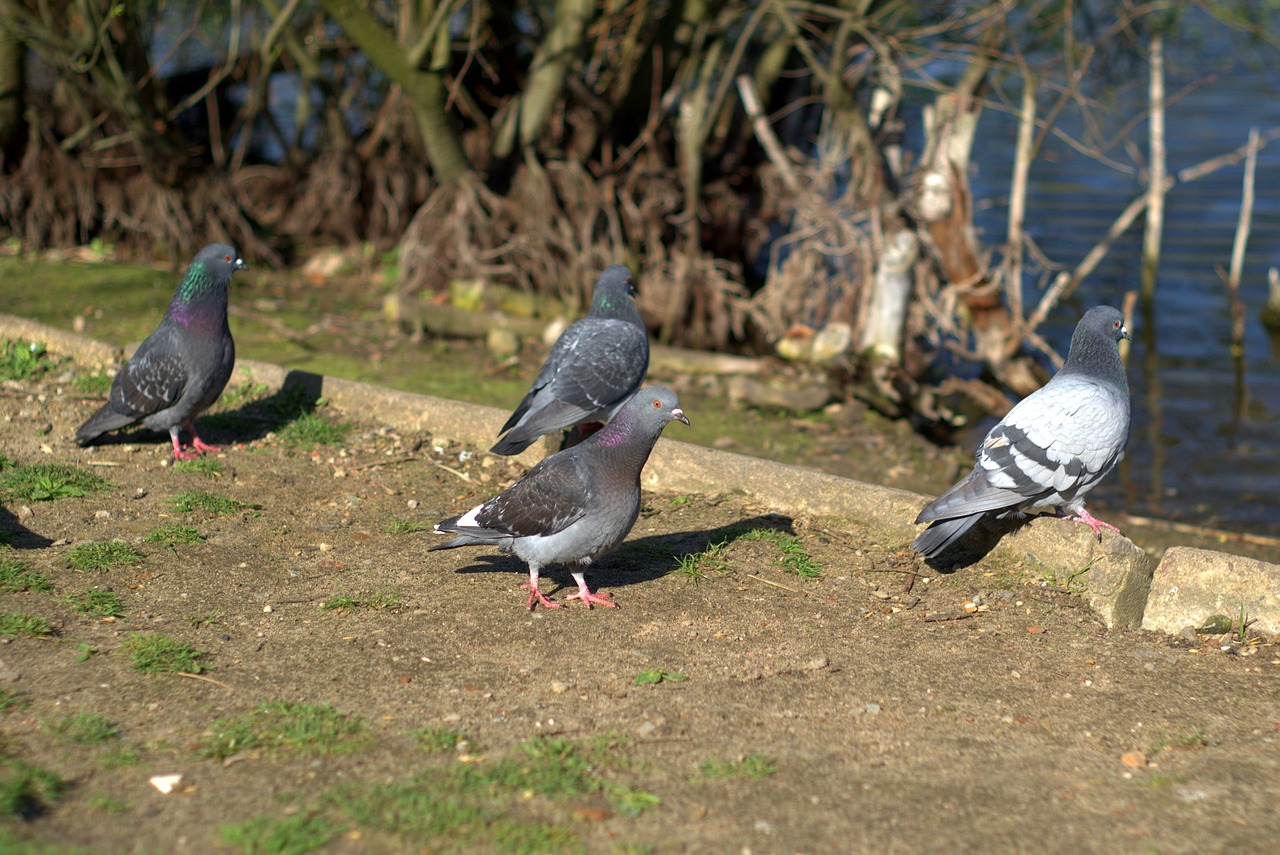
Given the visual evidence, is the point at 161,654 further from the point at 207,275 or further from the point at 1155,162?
the point at 1155,162

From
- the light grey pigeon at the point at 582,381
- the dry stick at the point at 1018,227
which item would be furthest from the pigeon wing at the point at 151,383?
the dry stick at the point at 1018,227

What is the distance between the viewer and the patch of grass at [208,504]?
16.0ft

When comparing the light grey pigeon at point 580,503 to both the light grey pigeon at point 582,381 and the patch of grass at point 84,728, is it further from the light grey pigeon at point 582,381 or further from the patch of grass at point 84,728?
the patch of grass at point 84,728

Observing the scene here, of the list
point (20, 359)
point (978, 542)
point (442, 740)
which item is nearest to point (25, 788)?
point (442, 740)

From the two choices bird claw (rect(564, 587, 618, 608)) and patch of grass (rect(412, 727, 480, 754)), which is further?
bird claw (rect(564, 587, 618, 608))

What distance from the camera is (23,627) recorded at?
367cm

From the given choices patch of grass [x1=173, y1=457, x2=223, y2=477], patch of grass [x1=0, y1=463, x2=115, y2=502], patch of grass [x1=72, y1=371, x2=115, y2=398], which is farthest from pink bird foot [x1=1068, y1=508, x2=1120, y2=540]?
patch of grass [x1=72, y1=371, x2=115, y2=398]

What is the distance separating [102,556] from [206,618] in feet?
2.13

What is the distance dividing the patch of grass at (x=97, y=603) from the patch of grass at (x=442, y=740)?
134cm

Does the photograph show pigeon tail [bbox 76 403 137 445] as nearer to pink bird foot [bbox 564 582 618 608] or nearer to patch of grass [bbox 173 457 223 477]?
patch of grass [bbox 173 457 223 477]

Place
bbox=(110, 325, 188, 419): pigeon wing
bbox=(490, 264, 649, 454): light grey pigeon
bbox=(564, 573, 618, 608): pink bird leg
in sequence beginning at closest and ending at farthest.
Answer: bbox=(564, 573, 618, 608): pink bird leg < bbox=(490, 264, 649, 454): light grey pigeon < bbox=(110, 325, 188, 419): pigeon wing

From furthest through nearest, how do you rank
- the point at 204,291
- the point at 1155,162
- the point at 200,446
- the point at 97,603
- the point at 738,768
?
the point at 1155,162, the point at 204,291, the point at 200,446, the point at 97,603, the point at 738,768

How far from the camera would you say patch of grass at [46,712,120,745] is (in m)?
3.07

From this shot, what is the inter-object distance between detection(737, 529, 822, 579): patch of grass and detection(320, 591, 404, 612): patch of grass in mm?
1490
